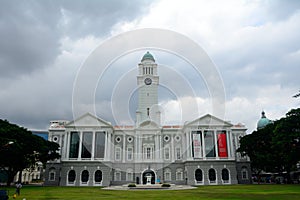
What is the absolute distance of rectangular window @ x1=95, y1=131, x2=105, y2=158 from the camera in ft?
172

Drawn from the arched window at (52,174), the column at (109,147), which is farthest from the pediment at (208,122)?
the arched window at (52,174)

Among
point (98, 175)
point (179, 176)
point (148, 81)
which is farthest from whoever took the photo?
point (148, 81)

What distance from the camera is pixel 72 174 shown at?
5191 cm

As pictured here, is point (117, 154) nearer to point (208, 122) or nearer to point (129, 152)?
point (129, 152)

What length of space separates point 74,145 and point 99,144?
4994 millimetres

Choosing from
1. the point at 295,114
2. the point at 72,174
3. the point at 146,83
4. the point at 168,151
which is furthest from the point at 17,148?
the point at 295,114

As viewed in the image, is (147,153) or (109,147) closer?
(109,147)

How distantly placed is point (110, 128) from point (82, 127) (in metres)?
5.58

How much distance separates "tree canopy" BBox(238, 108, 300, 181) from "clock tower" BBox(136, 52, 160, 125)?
19165 mm

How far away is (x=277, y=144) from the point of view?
115 ft

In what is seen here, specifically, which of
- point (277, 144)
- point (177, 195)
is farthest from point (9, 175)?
point (277, 144)

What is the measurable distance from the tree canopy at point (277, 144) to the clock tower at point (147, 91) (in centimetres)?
1916

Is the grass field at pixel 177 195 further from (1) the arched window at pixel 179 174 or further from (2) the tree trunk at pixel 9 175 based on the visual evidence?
(1) the arched window at pixel 179 174

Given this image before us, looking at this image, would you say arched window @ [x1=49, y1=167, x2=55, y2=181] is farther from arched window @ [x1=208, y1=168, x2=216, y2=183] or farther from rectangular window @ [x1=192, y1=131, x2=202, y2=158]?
arched window @ [x1=208, y1=168, x2=216, y2=183]
